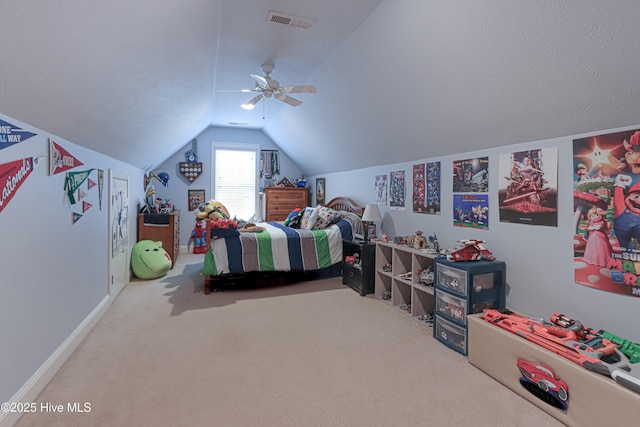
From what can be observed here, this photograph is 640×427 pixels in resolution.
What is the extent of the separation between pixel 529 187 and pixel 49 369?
368 cm

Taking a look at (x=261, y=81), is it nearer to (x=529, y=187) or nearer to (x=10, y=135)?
(x=10, y=135)

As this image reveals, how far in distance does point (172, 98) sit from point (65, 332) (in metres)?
2.39

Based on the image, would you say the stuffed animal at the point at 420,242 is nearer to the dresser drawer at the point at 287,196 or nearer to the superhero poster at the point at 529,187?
the superhero poster at the point at 529,187

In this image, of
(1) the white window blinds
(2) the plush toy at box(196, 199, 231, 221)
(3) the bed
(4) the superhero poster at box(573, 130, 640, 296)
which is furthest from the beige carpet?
(1) the white window blinds

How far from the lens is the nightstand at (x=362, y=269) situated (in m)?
3.93

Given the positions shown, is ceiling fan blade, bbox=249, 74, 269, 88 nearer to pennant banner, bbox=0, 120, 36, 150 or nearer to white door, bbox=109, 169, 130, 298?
white door, bbox=109, 169, 130, 298

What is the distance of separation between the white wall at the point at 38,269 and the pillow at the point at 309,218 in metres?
2.64

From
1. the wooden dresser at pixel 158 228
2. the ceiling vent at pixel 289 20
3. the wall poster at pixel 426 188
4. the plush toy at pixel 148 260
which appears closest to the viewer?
the ceiling vent at pixel 289 20

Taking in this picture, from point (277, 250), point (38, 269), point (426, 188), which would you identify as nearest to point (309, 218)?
point (277, 250)

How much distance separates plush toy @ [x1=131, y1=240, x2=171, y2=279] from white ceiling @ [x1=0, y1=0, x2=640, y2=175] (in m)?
1.43

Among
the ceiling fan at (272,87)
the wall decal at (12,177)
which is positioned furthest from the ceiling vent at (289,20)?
the wall decal at (12,177)

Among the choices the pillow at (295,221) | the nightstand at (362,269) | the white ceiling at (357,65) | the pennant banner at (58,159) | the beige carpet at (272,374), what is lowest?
the beige carpet at (272,374)

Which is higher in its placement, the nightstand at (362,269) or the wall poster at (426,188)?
the wall poster at (426,188)

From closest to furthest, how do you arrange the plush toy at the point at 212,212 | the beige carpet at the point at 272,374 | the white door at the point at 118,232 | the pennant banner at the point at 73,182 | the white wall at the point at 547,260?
the beige carpet at the point at 272,374, the white wall at the point at 547,260, the pennant banner at the point at 73,182, the white door at the point at 118,232, the plush toy at the point at 212,212
